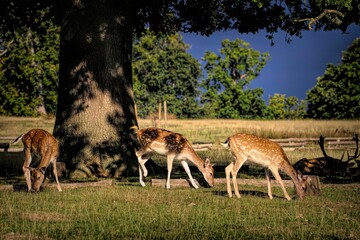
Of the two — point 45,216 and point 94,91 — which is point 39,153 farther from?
point 94,91

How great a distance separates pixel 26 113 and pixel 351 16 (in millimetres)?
43591

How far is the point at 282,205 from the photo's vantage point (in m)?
10.5

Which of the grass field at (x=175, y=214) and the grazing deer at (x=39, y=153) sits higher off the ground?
the grazing deer at (x=39, y=153)

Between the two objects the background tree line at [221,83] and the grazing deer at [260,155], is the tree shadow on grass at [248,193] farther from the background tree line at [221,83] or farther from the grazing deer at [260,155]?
the background tree line at [221,83]

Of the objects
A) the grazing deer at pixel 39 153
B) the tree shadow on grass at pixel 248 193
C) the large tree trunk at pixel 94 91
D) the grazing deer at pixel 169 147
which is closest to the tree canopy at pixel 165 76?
the large tree trunk at pixel 94 91

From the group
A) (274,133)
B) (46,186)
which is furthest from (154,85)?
(46,186)

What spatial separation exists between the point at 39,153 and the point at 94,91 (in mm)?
4588

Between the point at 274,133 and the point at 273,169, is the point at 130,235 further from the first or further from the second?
the point at 274,133

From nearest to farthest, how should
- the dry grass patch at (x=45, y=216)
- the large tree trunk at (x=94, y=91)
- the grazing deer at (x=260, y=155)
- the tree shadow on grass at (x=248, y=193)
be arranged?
the dry grass patch at (x=45, y=216)
the grazing deer at (x=260, y=155)
the tree shadow on grass at (x=248, y=193)
the large tree trunk at (x=94, y=91)

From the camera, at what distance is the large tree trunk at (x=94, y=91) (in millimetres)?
16719

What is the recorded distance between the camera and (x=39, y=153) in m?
12.8

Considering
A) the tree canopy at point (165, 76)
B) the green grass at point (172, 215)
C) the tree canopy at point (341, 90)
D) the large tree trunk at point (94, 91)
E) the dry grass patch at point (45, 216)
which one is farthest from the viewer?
the tree canopy at point (165, 76)

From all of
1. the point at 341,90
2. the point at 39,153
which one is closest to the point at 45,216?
the point at 39,153

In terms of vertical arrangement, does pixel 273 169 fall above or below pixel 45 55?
below
